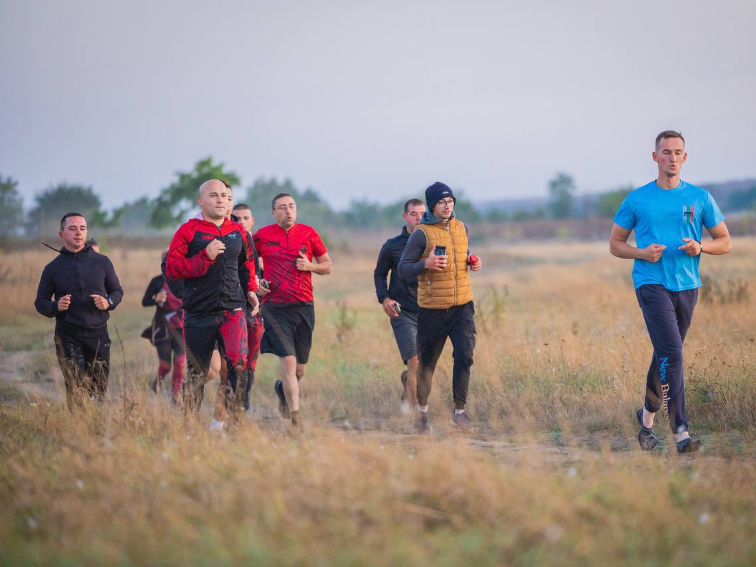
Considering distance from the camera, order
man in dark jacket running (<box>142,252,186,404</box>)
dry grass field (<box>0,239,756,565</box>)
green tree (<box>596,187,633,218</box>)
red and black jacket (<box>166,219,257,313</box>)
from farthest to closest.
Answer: green tree (<box>596,187,633,218</box>)
man in dark jacket running (<box>142,252,186,404</box>)
red and black jacket (<box>166,219,257,313</box>)
dry grass field (<box>0,239,756,565</box>)

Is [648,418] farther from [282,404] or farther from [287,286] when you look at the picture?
[282,404]

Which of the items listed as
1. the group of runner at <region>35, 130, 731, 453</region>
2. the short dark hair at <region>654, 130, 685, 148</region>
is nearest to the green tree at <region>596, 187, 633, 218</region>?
the group of runner at <region>35, 130, 731, 453</region>

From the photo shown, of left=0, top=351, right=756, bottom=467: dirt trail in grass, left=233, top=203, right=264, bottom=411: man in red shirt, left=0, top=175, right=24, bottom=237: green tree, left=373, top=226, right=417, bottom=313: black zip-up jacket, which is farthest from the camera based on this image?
left=0, top=175, right=24, bottom=237: green tree

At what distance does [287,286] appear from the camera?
25.2 ft

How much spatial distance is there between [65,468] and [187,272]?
2036 millimetres

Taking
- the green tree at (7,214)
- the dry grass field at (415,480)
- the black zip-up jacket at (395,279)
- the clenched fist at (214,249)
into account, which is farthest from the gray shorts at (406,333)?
the green tree at (7,214)

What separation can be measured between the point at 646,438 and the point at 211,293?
378 cm

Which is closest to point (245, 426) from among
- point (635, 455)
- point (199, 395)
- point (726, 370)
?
point (199, 395)

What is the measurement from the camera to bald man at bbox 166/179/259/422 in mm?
6566

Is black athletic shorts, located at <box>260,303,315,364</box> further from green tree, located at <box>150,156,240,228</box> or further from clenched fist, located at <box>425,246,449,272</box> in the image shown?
green tree, located at <box>150,156,240,228</box>

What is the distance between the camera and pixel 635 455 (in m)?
5.80

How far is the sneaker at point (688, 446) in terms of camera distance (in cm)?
578

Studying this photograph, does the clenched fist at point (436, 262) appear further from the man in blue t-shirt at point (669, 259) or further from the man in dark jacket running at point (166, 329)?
the man in dark jacket running at point (166, 329)

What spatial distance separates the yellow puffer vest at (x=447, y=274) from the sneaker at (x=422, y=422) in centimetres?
108
